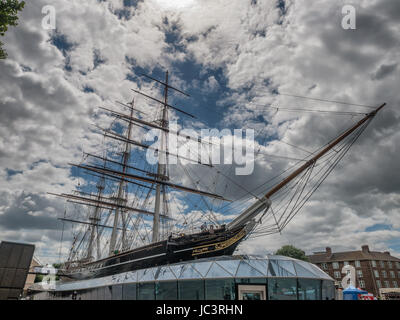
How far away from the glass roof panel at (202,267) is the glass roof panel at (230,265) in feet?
2.48

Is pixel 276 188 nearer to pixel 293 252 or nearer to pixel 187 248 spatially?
pixel 187 248

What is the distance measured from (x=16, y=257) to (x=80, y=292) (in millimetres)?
22769

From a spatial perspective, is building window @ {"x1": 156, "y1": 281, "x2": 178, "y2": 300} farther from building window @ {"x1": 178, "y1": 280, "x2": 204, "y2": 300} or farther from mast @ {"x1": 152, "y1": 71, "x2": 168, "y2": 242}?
mast @ {"x1": 152, "y1": 71, "x2": 168, "y2": 242}

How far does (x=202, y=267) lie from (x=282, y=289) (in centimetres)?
475

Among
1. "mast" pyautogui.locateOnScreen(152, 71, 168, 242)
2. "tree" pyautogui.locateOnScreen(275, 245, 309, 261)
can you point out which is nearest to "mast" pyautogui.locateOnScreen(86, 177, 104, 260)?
"mast" pyautogui.locateOnScreen(152, 71, 168, 242)

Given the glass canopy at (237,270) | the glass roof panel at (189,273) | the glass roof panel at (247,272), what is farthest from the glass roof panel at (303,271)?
the glass roof panel at (189,273)

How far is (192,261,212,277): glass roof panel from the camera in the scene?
1563 cm

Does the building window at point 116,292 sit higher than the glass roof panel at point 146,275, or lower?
lower

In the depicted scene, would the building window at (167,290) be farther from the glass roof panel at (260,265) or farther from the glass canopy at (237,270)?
the glass roof panel at (260,265)

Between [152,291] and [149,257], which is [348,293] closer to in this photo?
[152,291]

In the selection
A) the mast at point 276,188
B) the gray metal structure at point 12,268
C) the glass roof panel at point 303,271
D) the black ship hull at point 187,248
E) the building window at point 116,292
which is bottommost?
the building window at point 116,292

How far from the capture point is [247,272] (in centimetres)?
1494

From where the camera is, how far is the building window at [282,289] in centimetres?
1445

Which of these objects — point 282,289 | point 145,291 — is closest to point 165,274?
point 145,291
